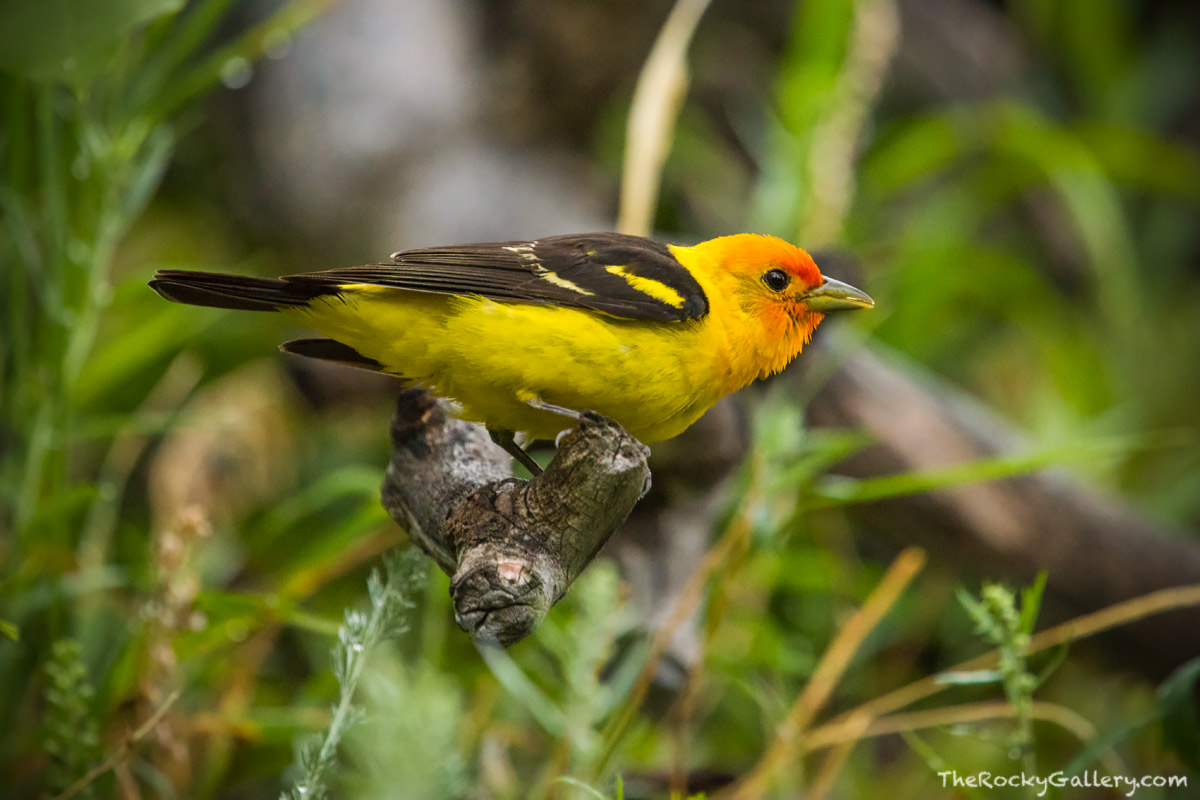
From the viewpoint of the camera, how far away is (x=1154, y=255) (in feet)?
21.6

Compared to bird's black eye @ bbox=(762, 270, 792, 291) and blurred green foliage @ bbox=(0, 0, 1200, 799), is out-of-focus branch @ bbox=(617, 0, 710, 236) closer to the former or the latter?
blurred green foliage @ bbox=(0, 0, 1200, 799)

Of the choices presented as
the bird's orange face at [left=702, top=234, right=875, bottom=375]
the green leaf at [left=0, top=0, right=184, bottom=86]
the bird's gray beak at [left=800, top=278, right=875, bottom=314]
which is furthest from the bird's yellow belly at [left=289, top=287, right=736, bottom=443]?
the green leaf at [left=0, top=0, right=184, bottom=86]

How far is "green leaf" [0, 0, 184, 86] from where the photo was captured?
2375 millimetres

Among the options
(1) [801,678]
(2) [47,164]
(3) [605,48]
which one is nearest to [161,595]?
(2) [47,164]

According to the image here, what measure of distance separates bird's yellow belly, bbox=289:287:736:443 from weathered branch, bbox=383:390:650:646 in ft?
0.64

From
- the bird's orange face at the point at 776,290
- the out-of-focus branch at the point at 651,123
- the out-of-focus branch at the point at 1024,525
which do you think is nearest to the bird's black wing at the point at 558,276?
the bird's orange face at the point at 776,290

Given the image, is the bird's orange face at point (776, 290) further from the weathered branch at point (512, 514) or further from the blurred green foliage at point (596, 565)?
the weathered branch at point (512, 514)

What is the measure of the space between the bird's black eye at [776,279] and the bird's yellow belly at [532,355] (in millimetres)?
310

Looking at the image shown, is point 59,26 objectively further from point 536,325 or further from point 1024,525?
point 1024,525

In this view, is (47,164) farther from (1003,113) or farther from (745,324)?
(1003,113)

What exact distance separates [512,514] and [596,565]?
1.62 metres

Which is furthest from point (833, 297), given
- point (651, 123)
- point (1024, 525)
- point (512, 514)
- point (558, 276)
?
point (1024, 525)

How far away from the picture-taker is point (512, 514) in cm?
193

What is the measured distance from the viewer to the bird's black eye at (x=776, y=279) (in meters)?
2.71
